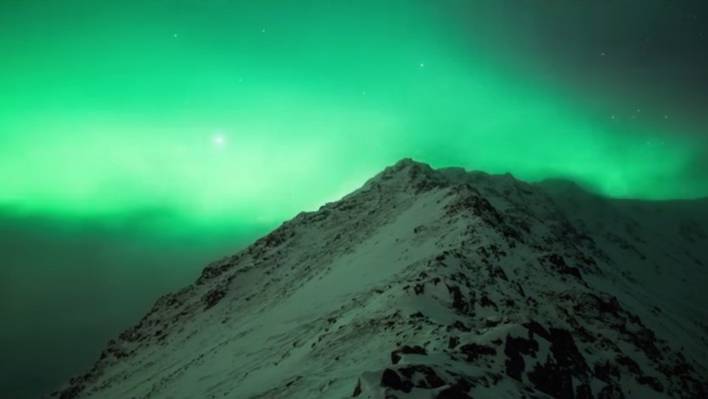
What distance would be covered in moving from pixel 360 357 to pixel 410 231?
92.0ft

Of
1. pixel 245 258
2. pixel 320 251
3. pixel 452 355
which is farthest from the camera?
pixel 245 258

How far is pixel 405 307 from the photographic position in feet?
76.2

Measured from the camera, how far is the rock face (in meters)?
16.3

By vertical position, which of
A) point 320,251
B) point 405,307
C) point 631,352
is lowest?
point 631,352

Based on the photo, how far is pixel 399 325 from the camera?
69.6 ft

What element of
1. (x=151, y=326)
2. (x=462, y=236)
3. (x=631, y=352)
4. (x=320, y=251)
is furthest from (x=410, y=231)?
(x=151, y=326)

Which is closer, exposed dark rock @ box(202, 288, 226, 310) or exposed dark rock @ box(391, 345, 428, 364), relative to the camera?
exposed dark rock @ box(391, 345, 428, 364)

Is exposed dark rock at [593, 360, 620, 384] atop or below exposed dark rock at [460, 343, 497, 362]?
below

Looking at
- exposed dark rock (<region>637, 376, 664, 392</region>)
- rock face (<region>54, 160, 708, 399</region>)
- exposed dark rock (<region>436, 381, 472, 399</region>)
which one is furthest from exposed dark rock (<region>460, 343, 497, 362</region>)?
exposed dark rock (<region>637, 376, 664, 392</region>)

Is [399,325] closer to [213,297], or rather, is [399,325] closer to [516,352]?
[516,352]

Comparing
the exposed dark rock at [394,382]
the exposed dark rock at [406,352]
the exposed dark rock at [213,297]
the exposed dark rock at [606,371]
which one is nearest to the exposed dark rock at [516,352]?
the exposed dark rock at [406,352]

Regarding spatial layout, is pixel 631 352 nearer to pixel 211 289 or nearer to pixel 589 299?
pixel 589 299

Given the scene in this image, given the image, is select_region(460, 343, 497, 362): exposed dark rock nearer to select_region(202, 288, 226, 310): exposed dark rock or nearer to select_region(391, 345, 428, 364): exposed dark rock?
select_region(391, 345, 428, 364): exposed dark rock

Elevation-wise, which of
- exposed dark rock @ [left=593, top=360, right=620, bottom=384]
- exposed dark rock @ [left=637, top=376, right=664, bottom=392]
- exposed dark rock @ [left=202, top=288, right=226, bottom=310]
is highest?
exposed dark rock @ [left=202, top=288, right=226, bottom=310]
